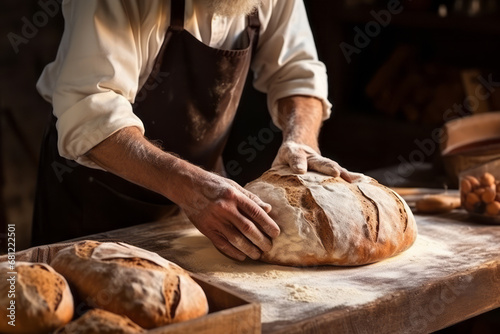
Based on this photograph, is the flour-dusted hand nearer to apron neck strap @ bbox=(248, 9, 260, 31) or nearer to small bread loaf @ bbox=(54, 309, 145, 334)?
apron neck strap @ bbox=(248, 9, 260, 31)

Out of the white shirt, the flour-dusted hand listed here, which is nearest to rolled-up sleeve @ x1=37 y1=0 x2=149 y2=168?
the white shirt

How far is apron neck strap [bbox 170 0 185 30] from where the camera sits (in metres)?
2.31

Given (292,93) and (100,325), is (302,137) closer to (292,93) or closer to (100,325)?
(292,93)

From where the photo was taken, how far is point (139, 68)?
90.0 inches

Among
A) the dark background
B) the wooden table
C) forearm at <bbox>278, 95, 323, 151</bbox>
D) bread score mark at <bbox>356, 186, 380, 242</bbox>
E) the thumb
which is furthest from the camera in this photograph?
the dark background

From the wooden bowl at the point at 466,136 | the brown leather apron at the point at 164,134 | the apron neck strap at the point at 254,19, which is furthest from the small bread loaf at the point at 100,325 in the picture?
the wooden bowl at the point at 466,136

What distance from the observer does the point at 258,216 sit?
6.53 feet

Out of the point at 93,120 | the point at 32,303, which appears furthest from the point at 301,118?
the point at 32,303

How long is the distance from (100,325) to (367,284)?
81 cm

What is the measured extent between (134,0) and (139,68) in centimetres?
21

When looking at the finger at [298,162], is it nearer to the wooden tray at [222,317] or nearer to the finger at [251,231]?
the finger at [251,231]

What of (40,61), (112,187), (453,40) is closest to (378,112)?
(453,40)

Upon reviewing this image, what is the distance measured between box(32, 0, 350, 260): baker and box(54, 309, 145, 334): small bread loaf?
0.64 m

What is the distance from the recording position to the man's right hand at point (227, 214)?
6.46ft
